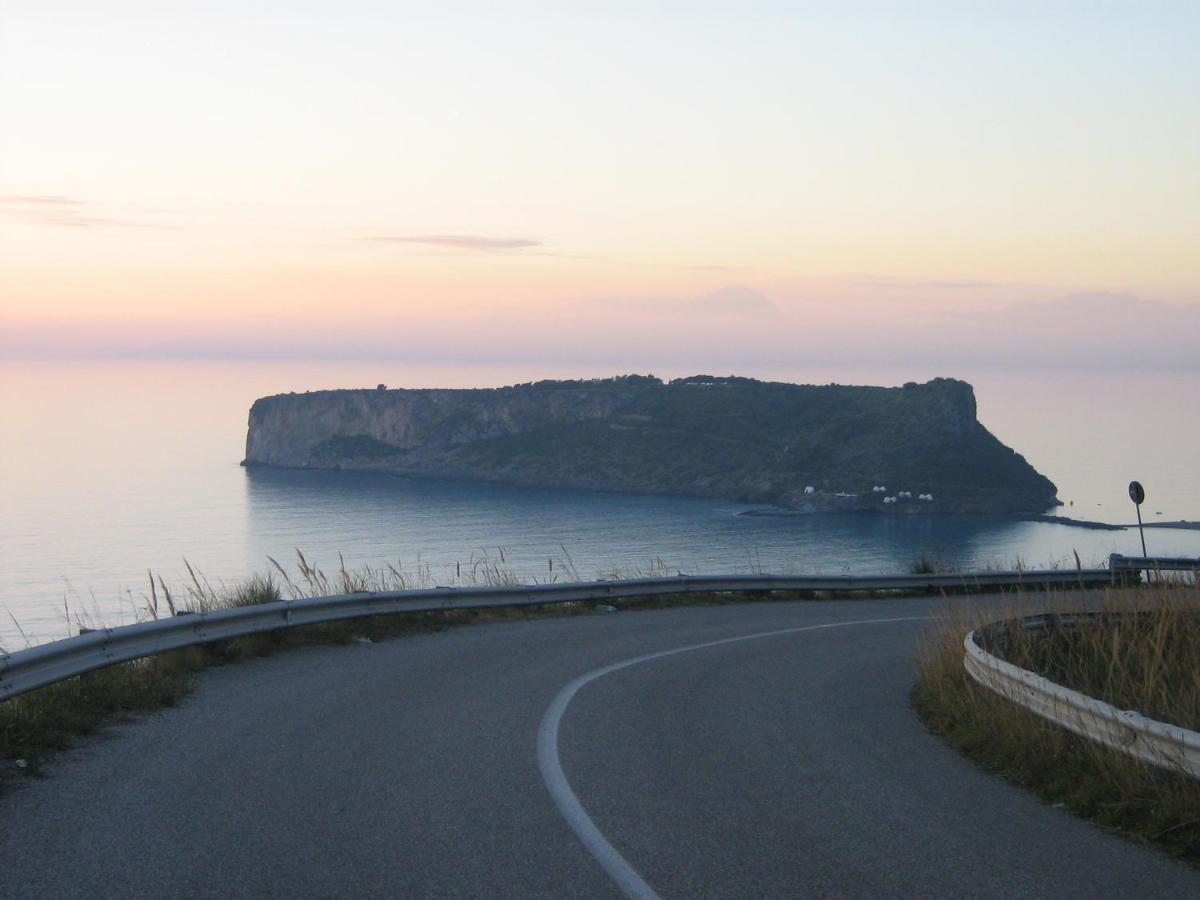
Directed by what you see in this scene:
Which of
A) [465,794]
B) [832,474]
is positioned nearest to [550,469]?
[832,474]

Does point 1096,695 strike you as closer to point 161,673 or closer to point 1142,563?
point 161,673

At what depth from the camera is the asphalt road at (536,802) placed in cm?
545

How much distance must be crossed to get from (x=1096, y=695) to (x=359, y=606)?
27.7 feet

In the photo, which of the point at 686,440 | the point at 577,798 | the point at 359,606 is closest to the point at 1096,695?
the point at 577,798

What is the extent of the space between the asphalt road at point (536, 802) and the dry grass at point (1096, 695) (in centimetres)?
23

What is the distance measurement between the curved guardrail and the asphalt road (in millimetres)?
542

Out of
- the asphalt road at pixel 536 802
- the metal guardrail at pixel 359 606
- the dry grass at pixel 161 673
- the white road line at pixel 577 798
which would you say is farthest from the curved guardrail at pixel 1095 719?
the metal guardrail at pixel 359 606

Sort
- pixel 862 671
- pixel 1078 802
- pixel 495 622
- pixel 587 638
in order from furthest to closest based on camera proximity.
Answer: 1. pixel 495 622
2. pixel 587 638
3. pixel 862 671
4. pixel 1078 802

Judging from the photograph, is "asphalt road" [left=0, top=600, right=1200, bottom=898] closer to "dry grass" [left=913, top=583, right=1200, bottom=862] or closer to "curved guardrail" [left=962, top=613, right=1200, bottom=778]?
"dry grass" [left=913, top=583, right=1200, bottom=862]

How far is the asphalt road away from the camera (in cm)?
545

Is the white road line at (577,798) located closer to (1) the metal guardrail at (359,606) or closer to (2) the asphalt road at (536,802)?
(2) the asphalt road at (536,802)

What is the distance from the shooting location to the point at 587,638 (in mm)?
14914

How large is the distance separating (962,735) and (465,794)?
12.9 ft

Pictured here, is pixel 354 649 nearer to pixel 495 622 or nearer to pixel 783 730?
pixel 495 622
